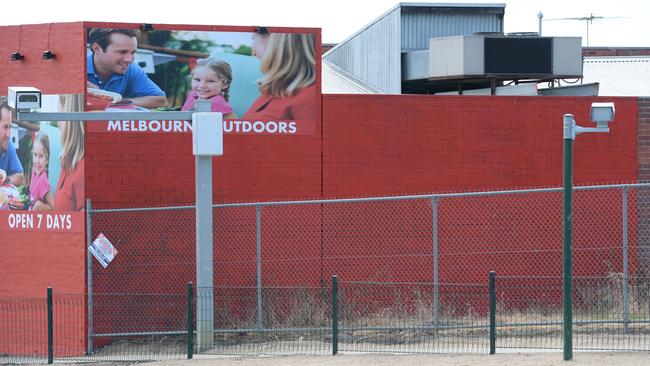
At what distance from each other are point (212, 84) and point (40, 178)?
314 cm

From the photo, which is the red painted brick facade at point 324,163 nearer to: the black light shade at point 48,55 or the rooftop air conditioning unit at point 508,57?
the black light shade at point 48,55

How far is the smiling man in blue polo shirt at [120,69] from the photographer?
1680 cm

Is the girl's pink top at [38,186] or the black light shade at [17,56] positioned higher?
the black light shade at [17,56]

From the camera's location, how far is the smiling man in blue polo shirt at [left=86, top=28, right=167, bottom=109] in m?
16.8

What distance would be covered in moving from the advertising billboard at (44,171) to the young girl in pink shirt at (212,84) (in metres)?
1.78

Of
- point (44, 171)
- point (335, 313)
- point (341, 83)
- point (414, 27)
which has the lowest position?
point (335, 313)

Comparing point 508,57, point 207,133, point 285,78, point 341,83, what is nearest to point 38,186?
point 207,133

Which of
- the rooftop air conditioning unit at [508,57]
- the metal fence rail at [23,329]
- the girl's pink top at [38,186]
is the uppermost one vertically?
the rooftop air conditioning unit at [508,57]

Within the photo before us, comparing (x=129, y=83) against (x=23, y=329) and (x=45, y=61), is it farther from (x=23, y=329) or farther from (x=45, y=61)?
(x=23, y=329)

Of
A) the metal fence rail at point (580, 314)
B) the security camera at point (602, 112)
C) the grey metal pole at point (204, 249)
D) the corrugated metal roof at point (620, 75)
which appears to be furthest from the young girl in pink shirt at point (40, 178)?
the corrugated metal roof at point (620, 75)

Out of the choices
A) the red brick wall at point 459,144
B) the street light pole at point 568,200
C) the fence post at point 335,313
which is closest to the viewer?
the street light pole at point 568,200

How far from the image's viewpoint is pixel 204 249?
15391 mm

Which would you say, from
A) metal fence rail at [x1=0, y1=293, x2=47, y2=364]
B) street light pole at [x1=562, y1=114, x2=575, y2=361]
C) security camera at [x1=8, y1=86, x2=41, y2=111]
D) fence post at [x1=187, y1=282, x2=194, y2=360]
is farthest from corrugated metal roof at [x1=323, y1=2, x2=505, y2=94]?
security camera at [x1=8, y1=86, x2=41, y2=111]

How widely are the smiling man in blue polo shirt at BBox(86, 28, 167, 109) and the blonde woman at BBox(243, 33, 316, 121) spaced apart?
1.61m
